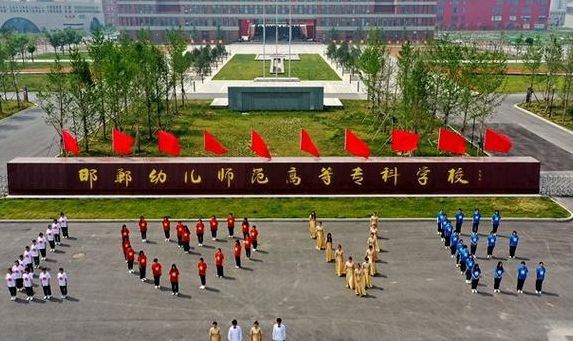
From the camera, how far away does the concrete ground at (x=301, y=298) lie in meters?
14.8

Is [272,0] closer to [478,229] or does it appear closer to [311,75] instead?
[311,75]

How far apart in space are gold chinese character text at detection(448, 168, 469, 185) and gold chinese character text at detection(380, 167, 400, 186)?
2.43 meters

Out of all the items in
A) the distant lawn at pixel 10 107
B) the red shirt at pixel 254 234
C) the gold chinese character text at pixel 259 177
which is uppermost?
the distant lawn at pixel 10 107

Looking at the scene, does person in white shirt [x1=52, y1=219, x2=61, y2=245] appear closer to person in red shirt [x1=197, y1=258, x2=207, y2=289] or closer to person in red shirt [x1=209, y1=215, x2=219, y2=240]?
person in red shirt [x1=209, y1=215, x2=219, y2=240]

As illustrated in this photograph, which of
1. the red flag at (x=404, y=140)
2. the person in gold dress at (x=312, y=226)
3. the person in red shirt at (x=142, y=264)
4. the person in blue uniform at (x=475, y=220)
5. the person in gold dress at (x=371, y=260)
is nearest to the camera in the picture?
the person in red shirt at (x=142, y=264)

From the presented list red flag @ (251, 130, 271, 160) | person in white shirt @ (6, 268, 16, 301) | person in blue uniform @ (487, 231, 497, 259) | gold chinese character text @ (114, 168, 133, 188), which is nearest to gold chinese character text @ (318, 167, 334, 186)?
red flag @ (251, 130, 271, 160)

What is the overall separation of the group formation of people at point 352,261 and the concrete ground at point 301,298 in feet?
0.91

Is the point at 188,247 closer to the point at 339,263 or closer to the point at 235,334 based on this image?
the point at 339,263

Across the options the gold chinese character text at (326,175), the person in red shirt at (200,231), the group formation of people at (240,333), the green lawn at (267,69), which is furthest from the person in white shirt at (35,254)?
the green lawn at (267,69)

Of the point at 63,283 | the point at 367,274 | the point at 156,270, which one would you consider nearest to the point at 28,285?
the point at 63,283

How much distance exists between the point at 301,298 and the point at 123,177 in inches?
471

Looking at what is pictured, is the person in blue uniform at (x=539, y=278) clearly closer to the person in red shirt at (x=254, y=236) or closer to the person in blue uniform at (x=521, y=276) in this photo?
the person in blue uniform at (x=521, y=276)

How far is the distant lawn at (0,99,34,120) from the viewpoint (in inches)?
1778

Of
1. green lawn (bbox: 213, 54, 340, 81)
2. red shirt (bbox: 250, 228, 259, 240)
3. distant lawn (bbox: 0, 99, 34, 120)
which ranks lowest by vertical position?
red shirt (bbox: 250, 228, 259, 240)
